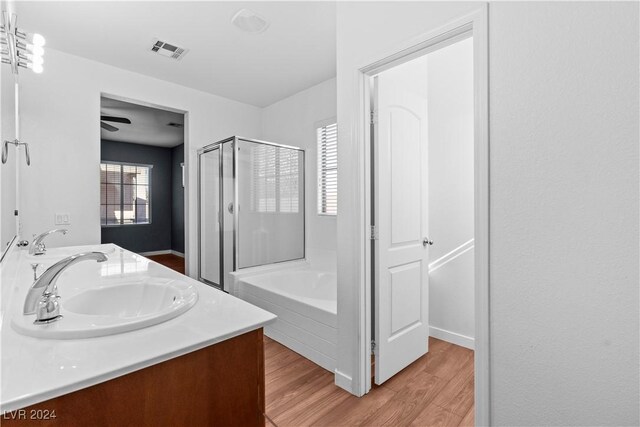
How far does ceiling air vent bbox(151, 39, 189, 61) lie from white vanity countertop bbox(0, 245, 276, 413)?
7.72 ft

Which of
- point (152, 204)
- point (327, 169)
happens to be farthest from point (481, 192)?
point (152, 204)

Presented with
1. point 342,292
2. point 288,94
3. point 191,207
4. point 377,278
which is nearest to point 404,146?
point 377,278

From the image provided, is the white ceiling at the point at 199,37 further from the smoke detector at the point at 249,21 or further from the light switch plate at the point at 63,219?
the light switch plate at the point at 63,219

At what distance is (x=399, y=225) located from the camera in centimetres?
209

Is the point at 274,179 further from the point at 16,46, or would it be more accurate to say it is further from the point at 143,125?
the point at 143,125

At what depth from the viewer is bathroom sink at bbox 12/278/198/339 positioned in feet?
2.43

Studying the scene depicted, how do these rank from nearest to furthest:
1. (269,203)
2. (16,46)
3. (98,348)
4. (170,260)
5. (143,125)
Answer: (98,348)
(16,46)
(269,203)
(143,125)
(170,260)

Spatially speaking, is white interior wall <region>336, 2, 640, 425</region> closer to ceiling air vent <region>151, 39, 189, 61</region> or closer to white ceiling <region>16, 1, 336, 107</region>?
white ceiling <region>16, 1, 336, 107</region>

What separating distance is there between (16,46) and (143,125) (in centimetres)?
390

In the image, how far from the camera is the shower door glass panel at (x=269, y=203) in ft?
11.2

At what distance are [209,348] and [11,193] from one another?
241cm

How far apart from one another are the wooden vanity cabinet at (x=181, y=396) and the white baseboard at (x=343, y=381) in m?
1.13

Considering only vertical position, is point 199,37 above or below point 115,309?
above

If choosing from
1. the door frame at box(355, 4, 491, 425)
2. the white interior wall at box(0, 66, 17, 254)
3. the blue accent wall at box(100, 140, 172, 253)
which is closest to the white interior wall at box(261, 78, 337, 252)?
the door frame at box(355, 4, 491, 425)
